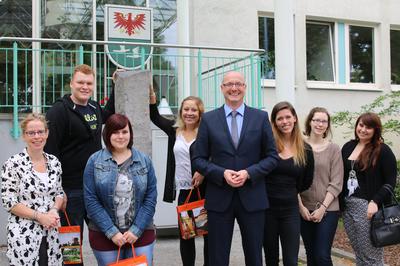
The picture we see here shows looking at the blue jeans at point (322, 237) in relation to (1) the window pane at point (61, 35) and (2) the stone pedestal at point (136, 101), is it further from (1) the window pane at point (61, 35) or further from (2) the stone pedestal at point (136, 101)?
(1) the window pane at point (61, 35)

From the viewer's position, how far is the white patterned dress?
339cm

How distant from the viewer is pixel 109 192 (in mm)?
3379

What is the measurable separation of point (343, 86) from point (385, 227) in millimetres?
6734

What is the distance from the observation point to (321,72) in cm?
1048

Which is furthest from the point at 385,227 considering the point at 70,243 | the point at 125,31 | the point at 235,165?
the point at 125,31

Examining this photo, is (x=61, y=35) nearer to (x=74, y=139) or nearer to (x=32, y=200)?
(x=74, y=139)

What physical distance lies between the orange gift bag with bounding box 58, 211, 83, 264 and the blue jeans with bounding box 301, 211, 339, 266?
190 centimetres

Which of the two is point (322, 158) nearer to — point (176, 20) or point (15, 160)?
point (15, 160)

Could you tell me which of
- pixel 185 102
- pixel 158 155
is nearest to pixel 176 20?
A: pixel 158 155

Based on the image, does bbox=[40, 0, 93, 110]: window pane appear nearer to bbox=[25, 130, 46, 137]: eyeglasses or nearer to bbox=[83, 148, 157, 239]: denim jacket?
bbox=[25, 130, 46, 137]: eyeglasses

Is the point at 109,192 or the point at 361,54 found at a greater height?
the point at 361,54

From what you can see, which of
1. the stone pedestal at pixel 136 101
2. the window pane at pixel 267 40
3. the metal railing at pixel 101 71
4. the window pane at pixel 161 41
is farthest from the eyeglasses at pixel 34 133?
the window pane at pixel 267 40

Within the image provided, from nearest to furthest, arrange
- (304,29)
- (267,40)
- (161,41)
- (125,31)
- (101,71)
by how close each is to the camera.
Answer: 1. (125,31)
2. (101,71)
3. (161,41)
4. (267,40)
5. (304,29)

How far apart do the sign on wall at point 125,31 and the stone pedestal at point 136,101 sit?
298cm
